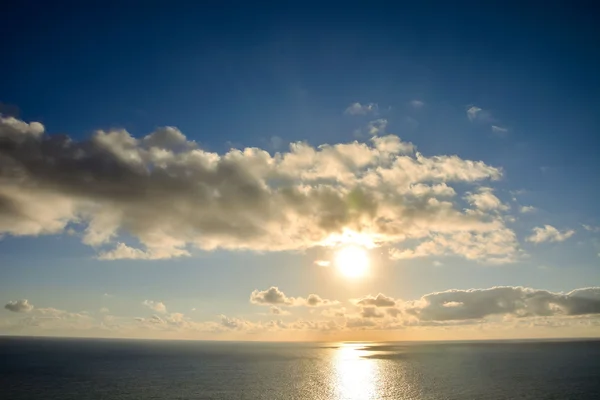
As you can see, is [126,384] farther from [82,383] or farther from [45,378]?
[45,378]

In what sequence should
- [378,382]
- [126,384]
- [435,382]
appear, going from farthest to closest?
[378,382]
[435,382]
[126,384]

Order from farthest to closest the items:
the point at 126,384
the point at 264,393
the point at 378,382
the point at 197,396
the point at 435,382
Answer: the point at 378,382 → the point at 435,382 → the point at 126,384 → the point at 264,393 → the point at 197,396

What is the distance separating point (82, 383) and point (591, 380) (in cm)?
16928

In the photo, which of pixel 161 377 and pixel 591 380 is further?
pixel 161 377

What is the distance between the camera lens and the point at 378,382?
145 metres

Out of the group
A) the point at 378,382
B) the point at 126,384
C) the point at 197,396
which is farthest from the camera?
the point at 378,382

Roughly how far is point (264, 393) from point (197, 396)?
18774 millimetres

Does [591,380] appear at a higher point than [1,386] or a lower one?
lower

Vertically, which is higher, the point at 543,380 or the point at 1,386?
the point at 1,386

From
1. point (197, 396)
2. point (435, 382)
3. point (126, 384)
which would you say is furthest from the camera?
point (435, 382)

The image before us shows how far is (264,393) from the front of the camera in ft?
370

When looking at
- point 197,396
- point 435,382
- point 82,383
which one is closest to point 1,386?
point 82,383

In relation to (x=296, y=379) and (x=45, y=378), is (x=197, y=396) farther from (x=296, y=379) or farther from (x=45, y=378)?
(x=45, y=378)

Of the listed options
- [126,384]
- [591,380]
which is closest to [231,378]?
[126,384]
